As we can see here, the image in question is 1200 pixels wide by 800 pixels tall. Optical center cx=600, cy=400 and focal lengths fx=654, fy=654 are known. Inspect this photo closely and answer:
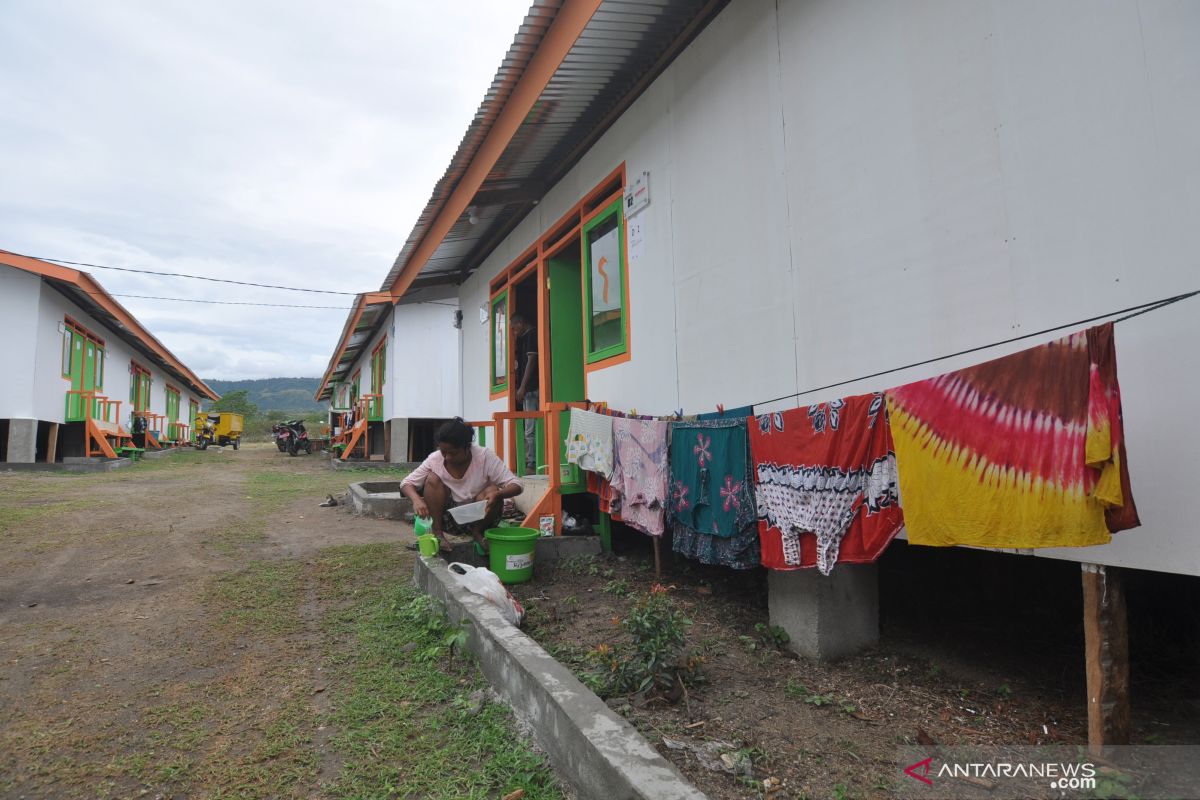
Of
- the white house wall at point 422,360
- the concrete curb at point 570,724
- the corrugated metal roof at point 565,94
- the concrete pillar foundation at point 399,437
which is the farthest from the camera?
the concrete pillar foundation at point 399,437

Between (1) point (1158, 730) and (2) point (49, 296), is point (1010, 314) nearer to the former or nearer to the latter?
(1) point (1158, 730)

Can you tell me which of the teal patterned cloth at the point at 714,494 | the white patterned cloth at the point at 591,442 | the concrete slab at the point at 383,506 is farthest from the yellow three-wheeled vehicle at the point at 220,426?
the teal patterned cloth at the point at 714,494

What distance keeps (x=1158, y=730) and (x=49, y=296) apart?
62.2ft

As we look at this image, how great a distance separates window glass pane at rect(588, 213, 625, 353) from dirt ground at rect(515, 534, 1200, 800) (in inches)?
108

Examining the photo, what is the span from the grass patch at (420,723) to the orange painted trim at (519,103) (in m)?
3.89

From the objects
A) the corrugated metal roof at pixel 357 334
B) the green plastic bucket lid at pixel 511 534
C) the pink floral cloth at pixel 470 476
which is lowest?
the green plastic bucket lid at pixel 511 534

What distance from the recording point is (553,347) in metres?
7.47

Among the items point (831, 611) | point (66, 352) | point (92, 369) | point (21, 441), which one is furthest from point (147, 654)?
point (92, 369)

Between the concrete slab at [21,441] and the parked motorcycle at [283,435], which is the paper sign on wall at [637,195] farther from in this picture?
the parked motorcycle at [283,435]

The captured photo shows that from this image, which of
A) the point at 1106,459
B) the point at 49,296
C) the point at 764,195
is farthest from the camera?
the point at 49,296

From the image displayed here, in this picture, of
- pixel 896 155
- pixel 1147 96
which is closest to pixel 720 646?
pixel 896 155

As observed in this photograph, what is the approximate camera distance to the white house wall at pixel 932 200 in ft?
6.48

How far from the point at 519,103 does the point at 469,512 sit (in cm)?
339

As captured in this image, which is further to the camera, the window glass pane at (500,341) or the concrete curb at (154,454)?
the concrete curb at (154,454)
